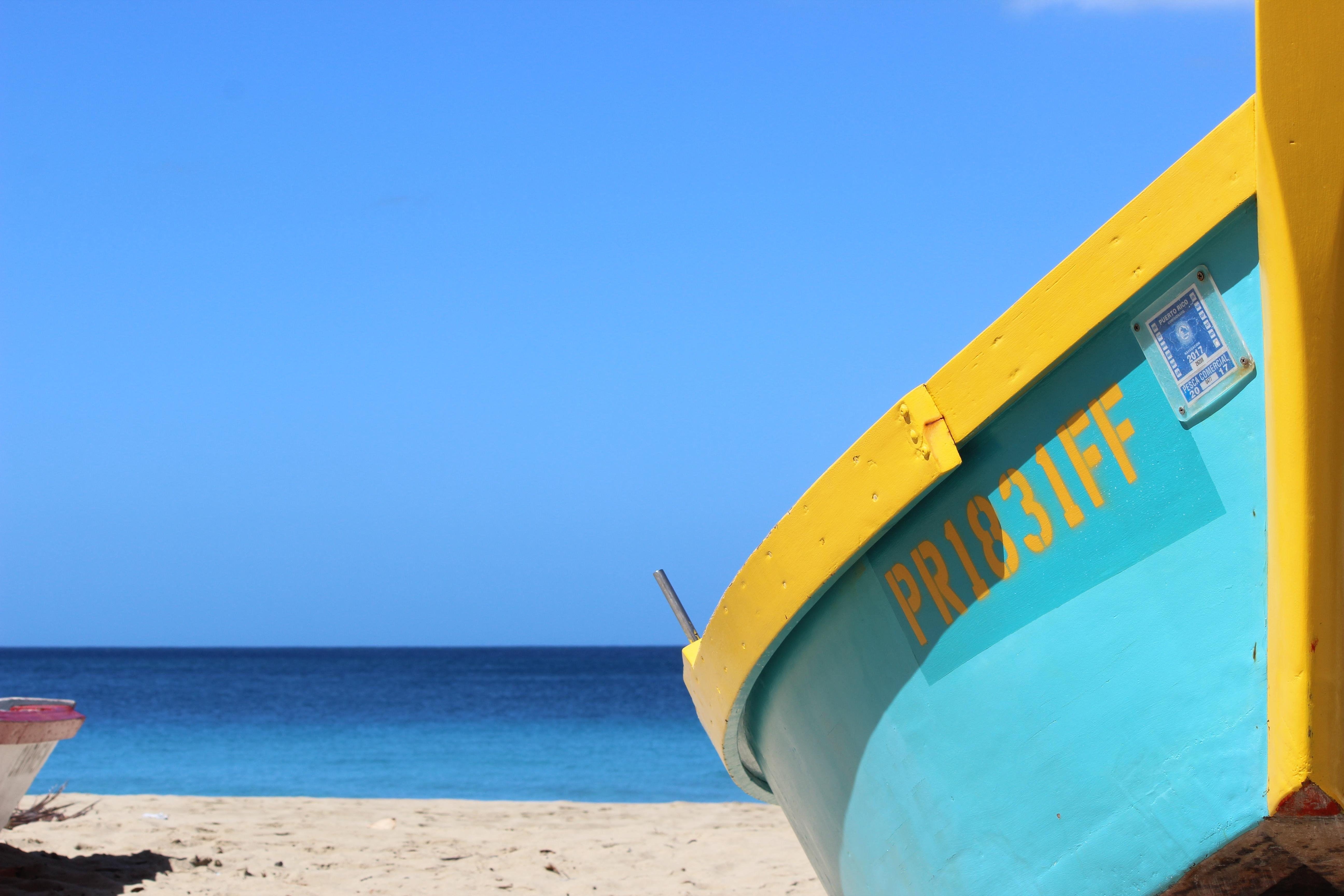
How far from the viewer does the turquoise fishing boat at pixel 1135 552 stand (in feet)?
5.52

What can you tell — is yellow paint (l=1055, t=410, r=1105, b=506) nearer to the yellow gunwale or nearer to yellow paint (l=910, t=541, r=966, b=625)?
the yellow gunwale

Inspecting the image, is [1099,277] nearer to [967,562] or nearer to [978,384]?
[978,384]

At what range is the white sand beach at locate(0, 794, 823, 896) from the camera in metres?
5.54

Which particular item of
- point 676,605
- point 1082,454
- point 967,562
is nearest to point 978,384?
point 1082,454

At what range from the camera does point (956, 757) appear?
2129 millimetres

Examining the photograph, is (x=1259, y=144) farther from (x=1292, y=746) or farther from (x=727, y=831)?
(x=727, y=831)

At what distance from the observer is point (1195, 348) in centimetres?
179

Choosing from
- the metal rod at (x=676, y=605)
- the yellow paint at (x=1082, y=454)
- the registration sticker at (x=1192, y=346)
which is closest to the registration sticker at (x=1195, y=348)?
the registration sticker at (x=1192, y=346)

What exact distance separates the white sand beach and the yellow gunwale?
380cm

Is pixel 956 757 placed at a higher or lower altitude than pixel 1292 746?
higher

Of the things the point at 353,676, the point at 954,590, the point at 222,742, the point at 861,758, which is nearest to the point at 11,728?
the point at 861,758

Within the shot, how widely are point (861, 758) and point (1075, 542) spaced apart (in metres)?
0.71

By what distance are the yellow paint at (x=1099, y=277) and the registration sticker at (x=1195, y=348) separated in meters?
0.06

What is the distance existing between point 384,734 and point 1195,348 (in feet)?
90.0
